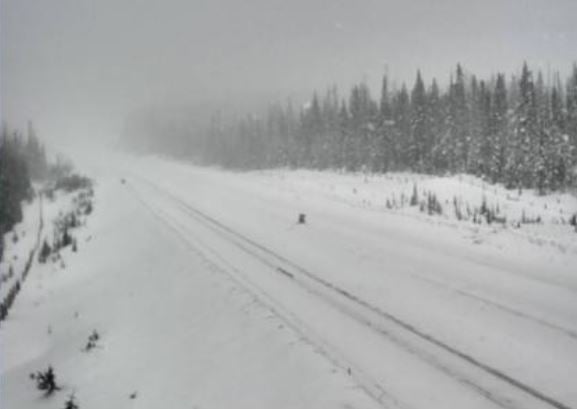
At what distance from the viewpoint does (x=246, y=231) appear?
55.5ft

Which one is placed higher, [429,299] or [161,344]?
[429,299]

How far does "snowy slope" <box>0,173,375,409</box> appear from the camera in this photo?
6.69 meters

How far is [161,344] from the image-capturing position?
9344mm

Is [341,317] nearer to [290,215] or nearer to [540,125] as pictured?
[290,215]

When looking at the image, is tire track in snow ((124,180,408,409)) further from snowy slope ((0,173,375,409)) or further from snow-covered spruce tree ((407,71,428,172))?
snow-covered spruce tree ((407,71,428,172))

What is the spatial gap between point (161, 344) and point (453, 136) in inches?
1819

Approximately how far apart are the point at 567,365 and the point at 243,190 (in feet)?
81.8

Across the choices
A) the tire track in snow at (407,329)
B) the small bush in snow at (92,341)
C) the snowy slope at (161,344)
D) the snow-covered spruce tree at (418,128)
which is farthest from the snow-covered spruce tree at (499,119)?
the small bush in snow at (92,341)

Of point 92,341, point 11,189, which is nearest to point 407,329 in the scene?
point 92,341

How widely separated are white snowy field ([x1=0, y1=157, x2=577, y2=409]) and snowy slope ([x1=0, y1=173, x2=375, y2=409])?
0.13 feet

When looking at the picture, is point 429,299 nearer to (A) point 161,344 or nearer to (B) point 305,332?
(B) point 305,332

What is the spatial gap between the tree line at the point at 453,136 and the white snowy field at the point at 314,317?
760 inches

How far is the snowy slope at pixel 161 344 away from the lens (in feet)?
22.0

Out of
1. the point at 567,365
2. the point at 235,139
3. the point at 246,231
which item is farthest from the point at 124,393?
the point at 235,139
